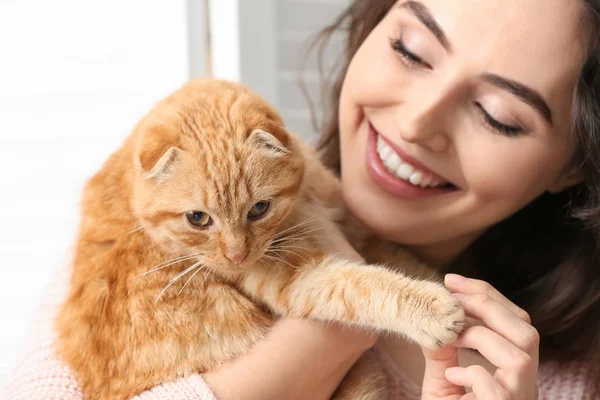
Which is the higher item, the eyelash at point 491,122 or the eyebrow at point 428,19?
the eyebrow at point 428,19

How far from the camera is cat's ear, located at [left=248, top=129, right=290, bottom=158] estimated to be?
1.17 meters

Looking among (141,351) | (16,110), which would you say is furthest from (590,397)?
(16,110)

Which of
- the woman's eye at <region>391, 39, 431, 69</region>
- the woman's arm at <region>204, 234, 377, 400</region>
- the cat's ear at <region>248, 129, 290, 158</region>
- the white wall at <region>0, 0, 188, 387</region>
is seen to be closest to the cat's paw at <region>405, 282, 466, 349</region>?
the woman's arm at <region>204, 234, 377, 400</region>

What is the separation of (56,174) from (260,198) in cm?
129

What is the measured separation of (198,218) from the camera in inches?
46.8

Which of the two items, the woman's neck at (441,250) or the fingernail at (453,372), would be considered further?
the woman's neck at (441,250)

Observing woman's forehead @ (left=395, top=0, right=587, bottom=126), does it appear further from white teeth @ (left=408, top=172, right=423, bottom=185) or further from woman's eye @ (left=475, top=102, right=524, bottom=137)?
white teeth @ (left=408, top=172, right=423, bottom=185)

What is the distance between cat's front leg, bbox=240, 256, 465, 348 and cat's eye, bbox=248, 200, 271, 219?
132 mm

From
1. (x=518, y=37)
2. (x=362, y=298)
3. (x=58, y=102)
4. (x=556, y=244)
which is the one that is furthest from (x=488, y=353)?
(x=58, y=102)

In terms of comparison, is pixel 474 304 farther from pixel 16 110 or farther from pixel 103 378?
pixel 16 110

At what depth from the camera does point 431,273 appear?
1596 mm

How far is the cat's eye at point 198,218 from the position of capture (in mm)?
1182

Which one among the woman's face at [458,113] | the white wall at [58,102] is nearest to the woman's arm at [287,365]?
the woman's face at [458,113]

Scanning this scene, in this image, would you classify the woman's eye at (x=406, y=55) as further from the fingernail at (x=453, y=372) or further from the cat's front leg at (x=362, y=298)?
the fingernail at (x=453, y=372)
